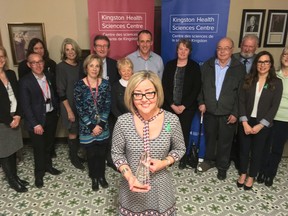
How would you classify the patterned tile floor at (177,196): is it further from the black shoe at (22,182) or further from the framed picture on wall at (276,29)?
the framed picture on wall at (276,29)

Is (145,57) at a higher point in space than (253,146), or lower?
higher

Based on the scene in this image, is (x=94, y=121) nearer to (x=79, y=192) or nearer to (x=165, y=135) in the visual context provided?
(x=79, y=192)

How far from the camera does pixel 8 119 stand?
2.63m

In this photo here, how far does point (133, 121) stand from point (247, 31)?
9.37 feet

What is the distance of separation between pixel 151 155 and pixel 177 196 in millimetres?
1496

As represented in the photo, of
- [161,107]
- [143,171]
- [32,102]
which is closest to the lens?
[143,171]

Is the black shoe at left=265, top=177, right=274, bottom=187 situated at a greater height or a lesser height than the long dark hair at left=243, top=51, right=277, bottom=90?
lesser

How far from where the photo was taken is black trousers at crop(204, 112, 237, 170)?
120 inches

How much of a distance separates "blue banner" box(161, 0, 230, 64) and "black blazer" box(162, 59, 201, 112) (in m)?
0.32

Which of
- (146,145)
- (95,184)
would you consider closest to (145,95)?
(146,145)

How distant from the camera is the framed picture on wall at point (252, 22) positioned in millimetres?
3607

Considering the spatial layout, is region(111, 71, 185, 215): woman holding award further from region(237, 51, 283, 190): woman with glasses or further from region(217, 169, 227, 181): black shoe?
region(217, 169, 227, 181): black shoe

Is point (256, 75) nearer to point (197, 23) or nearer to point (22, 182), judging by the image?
point (197, 23)

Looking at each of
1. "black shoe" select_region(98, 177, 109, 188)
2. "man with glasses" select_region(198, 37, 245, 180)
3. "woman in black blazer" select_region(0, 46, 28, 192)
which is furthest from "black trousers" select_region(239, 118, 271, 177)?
"woman in black blazer" select_region(0, 46, 28, 192)
